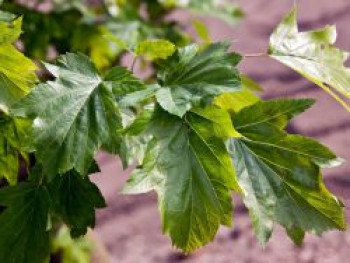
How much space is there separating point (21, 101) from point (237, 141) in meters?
0.26

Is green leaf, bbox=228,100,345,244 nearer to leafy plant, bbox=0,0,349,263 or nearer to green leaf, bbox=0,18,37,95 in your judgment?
leafy plant, bbox=0,0,349,263

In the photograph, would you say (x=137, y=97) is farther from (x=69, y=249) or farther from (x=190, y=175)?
(x=69, y=249)

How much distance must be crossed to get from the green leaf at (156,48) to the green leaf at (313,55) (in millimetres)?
154

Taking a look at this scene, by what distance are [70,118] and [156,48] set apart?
15cm

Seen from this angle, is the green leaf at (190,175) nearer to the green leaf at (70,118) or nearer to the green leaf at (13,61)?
the green leaf at (70,118)

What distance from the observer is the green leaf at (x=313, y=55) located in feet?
2.46

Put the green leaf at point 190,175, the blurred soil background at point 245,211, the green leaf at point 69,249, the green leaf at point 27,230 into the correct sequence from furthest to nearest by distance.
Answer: the blurred soil background at point 245,211
the green leaf at point 69,249
the green leaf at point 27,230
the green leaf at point 190,175

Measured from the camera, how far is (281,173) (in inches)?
28.2

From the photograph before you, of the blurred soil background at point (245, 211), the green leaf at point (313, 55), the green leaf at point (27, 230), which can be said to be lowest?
the blurred soil background at point (245, 211)

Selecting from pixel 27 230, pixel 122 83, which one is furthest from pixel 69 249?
pixel 122 83

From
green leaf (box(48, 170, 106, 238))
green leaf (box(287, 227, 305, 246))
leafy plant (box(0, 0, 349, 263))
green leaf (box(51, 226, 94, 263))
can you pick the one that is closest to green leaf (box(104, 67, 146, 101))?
leafy plant (box(0, 0, 349, 263))

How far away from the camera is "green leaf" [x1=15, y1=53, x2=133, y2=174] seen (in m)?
0.65

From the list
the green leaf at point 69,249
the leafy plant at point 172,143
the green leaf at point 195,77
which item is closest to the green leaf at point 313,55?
the leafy plant at point 172,143

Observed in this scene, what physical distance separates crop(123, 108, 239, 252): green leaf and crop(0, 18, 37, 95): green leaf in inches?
6.9
